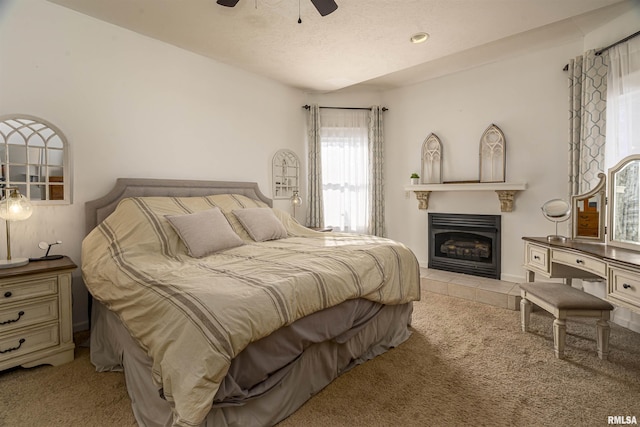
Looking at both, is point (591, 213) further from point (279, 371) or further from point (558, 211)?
point (279, 371)

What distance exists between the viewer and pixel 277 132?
431 cm

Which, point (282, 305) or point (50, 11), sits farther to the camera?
point (50, 11)

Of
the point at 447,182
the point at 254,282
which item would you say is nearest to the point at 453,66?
the point at 447,182

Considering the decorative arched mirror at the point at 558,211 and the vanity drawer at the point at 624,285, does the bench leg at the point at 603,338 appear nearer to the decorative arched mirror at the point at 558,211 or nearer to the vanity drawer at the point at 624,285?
the vanity drawer at the point at 624,285

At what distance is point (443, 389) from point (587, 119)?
9.71 ft

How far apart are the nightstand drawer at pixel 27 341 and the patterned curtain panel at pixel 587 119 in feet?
15.0

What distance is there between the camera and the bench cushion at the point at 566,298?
2053 millimetres

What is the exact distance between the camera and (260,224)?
3.01m

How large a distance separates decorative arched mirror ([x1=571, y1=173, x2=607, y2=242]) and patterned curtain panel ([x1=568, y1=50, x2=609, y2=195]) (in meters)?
0.59

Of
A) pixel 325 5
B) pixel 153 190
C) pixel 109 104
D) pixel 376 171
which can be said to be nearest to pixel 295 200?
pixel 376 171

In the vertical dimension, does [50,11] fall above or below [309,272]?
above

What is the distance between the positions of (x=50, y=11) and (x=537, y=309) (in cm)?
502

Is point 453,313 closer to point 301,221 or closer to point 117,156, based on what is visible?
point 301,221

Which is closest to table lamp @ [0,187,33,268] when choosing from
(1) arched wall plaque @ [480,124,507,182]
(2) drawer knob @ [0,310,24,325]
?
(2) drawer knob @ [0,310,24,325]
